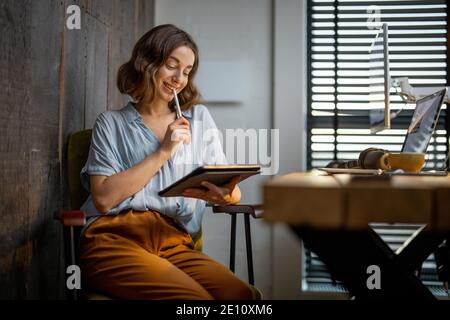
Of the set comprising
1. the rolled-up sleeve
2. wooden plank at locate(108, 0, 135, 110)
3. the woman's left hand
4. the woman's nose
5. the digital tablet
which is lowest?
the woman's left hand

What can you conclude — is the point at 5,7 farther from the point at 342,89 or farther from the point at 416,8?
the point at 416,8

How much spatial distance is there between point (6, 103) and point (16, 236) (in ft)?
1.34

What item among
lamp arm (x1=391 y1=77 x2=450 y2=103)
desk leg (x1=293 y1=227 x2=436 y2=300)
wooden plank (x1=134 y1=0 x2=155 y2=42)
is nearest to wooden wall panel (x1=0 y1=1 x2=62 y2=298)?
wooden plank (x1=134 y1=0 x2=155 y2=42)

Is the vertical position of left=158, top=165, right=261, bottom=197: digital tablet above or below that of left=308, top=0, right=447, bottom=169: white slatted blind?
below

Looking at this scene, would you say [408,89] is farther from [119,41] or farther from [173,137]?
[119,41]

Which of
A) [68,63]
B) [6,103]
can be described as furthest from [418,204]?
[68,63]

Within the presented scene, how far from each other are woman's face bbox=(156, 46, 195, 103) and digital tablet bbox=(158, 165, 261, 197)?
496mm

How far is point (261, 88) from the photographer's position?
2943 millimetres

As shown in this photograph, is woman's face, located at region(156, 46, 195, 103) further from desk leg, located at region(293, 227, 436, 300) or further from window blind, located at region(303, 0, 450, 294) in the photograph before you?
window blind, located at region(303, 0, 450, 294)

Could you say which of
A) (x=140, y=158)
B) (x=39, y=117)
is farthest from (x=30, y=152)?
(x=140, y=158)

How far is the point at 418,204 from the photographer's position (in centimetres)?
91

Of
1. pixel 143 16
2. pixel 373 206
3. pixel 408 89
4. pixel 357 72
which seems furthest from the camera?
pixel 357 72

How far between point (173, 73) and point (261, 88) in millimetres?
1039

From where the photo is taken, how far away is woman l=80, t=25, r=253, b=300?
1.58 meters
